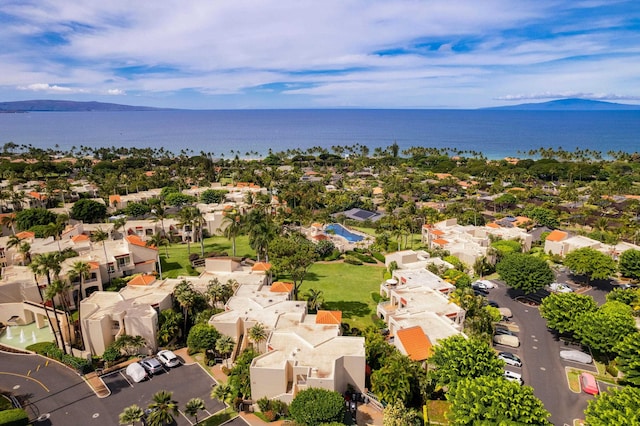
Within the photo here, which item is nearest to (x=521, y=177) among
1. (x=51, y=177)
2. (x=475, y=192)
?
(x=475, y=192)

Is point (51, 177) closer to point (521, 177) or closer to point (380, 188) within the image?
point (380, 188)

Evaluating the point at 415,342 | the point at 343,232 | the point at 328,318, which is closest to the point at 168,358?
the point at 328,318

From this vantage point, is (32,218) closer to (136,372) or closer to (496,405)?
(136,372)

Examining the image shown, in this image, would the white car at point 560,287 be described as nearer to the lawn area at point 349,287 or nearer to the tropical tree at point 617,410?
the lawn area at point 349,287

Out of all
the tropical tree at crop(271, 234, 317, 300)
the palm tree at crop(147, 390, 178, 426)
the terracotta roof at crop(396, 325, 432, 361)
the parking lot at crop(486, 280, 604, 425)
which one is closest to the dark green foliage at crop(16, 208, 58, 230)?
the tropical tree at crop(271, 234, 317, 300)

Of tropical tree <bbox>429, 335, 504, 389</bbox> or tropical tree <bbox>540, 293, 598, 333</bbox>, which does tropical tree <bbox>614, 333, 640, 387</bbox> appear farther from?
tropical tree <bbox>429, 335, 504, 389</bbox>
